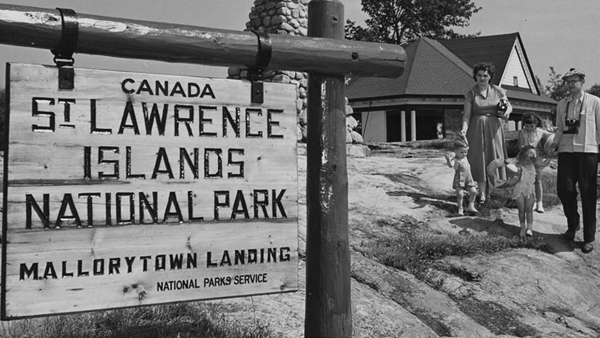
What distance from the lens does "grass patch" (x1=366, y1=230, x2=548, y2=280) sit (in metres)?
6.23

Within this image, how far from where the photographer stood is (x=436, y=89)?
25.4 m

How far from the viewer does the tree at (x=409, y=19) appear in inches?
1714

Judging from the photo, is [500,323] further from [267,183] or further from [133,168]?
[133,168]

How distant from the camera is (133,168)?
2.81 metres

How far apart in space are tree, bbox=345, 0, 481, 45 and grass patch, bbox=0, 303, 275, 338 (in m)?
40.5

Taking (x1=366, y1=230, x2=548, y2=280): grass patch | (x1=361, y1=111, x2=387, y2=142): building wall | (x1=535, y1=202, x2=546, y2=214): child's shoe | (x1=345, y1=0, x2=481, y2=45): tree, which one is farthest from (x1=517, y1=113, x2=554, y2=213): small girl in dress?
(x1=345, y1=0, x2=481, y2=45): tree

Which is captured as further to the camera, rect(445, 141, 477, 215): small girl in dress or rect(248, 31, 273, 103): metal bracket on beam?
rect(445, 141, 477, 215): small girl in dress

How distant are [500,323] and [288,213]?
3106 mm

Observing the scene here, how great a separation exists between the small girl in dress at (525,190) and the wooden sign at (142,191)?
5.17m

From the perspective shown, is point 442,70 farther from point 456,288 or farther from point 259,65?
point 259,65

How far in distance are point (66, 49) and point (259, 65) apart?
36.2 inches

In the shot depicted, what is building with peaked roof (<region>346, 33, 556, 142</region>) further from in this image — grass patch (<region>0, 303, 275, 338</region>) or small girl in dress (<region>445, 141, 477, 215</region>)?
grass patch (<region>0, 303, 275, 338</region>)

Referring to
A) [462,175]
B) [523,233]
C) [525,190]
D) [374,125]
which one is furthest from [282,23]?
[374,125]

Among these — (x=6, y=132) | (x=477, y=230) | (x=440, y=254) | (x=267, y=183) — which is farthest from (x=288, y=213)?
(x=477, y=230)
